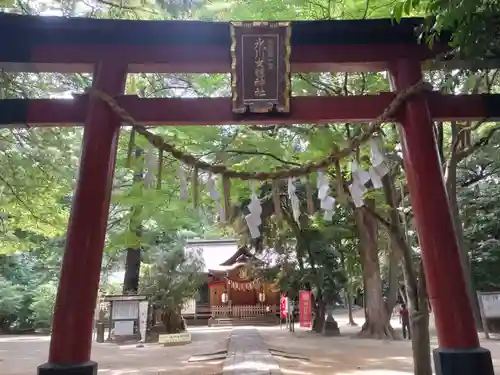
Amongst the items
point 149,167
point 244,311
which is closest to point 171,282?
point 244,311

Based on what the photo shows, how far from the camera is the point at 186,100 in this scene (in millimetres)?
4602

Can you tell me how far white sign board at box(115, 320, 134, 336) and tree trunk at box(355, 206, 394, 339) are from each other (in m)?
7.85

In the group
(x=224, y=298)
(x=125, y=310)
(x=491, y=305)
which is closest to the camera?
(x=491, y=305)

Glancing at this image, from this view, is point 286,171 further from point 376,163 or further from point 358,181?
point 376,163

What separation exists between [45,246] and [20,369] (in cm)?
1358

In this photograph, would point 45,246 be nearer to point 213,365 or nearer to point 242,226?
point 242,226

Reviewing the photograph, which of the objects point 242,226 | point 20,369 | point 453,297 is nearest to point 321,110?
point 453,297

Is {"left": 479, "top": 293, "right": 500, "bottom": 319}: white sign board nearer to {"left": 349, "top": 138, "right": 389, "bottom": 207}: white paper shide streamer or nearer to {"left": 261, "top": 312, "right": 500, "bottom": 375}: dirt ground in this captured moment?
{"left": 261, "top": 312, "right": 500, "bottom": 375}: dirt ground

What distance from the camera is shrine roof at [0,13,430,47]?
4531 mm

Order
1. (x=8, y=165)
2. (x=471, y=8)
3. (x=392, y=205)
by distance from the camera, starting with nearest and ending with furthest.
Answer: (x=471, y=8)
(x=392, y=205)
(x=8, y=165)

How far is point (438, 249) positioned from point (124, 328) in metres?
13.3

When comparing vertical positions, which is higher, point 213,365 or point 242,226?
point 242,226

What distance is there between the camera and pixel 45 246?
2236 centimetres

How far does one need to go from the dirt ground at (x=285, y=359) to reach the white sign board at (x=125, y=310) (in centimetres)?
94
